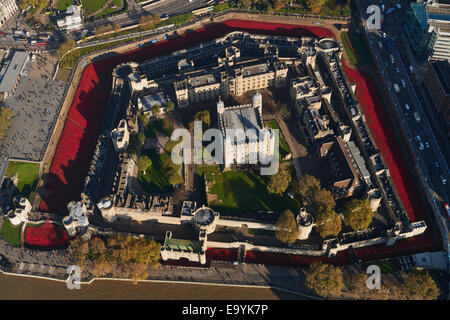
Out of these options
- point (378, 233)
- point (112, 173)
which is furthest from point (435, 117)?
point (112, 173)

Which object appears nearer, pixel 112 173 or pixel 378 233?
pixel 378 233

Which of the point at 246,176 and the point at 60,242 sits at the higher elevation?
the point at 246,176

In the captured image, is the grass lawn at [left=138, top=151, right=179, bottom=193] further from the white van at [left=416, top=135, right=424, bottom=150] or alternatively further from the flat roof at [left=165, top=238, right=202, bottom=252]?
the white van at [left=416, top=135, right=424, bottom=150]

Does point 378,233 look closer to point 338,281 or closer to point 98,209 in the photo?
point 338,281

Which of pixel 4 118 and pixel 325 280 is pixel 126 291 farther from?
pixel 4 118

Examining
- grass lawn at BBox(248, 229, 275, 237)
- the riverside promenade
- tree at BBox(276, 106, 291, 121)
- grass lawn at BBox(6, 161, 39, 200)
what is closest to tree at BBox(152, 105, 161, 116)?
tree at BBox(276, 106, 291, 121)

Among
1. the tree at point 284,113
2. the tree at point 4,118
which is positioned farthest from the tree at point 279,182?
the tree at point 4,118

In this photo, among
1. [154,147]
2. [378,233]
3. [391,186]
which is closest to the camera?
[378,233]

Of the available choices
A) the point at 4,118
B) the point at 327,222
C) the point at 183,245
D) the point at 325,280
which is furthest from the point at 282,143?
the point at 4,118
